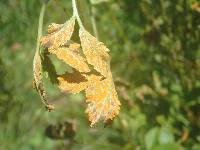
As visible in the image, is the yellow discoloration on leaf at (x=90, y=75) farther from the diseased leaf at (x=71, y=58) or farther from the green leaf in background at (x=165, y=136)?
the green leaf in background at (x=165, y=136)

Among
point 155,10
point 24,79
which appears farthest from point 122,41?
point 24,79

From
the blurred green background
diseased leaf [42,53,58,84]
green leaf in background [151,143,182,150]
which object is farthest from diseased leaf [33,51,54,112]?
green leaf in background [151,143,182,150]

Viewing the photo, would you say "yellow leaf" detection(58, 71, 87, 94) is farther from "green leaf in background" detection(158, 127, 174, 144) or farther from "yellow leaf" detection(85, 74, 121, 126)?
"green leaf in background" detection(158, 127, 174, 144)

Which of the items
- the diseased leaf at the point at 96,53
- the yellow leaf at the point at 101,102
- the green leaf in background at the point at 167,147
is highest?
the diseased leaf at the point at 96,53

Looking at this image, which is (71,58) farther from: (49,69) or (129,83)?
(129,83)

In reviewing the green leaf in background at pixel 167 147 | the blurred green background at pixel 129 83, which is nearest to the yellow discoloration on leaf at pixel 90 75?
the blurred green background at pixel 129 83

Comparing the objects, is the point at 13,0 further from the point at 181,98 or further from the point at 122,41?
the point at 181,98

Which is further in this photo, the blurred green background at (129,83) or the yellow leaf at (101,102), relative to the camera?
the blurred green background at (129,83)

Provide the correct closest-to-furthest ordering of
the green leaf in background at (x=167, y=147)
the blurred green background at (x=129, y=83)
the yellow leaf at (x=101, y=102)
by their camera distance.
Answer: the yellow leaf at (x=101, y=102) < the green leaf in background at (x=167, y=147) < the blurred green background at (x=129, y=83)
